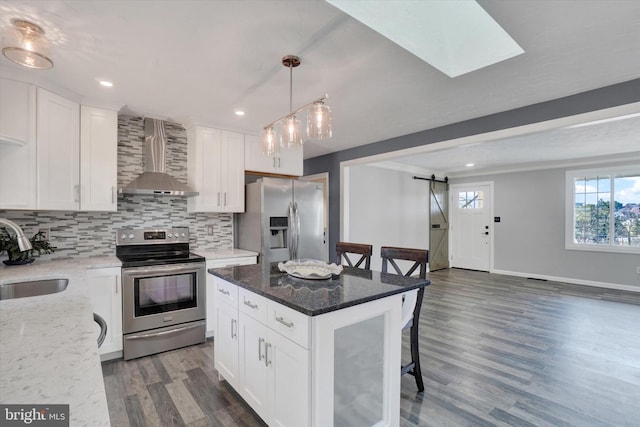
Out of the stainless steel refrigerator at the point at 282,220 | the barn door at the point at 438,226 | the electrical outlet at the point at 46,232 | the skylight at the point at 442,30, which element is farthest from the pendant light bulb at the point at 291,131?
the barn door at the point at 438,226

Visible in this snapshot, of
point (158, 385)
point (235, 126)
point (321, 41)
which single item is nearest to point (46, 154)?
point (235, 126)

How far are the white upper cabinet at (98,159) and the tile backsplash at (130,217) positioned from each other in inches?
10.6

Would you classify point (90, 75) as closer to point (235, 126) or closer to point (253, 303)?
point (235, 126)

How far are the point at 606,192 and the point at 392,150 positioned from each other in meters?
4.63

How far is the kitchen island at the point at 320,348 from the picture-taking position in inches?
56.3

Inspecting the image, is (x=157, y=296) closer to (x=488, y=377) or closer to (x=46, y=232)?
(x=46, y=232)

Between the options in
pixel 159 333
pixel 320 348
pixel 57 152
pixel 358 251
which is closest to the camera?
pixel 320 348

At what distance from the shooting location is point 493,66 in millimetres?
2172

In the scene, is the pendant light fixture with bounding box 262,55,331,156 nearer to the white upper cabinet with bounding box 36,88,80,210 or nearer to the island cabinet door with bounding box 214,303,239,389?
the island cabinet door with bounding box 214,303,239,389

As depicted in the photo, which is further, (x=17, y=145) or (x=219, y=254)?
(x=219, y=254)

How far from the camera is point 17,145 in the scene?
2.34 meters

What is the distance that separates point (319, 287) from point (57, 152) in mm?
2615

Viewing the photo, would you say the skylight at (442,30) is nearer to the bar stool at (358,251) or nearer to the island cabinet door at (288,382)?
the bar stool at (358,251)

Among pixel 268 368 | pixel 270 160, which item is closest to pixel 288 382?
pixel 268 368
